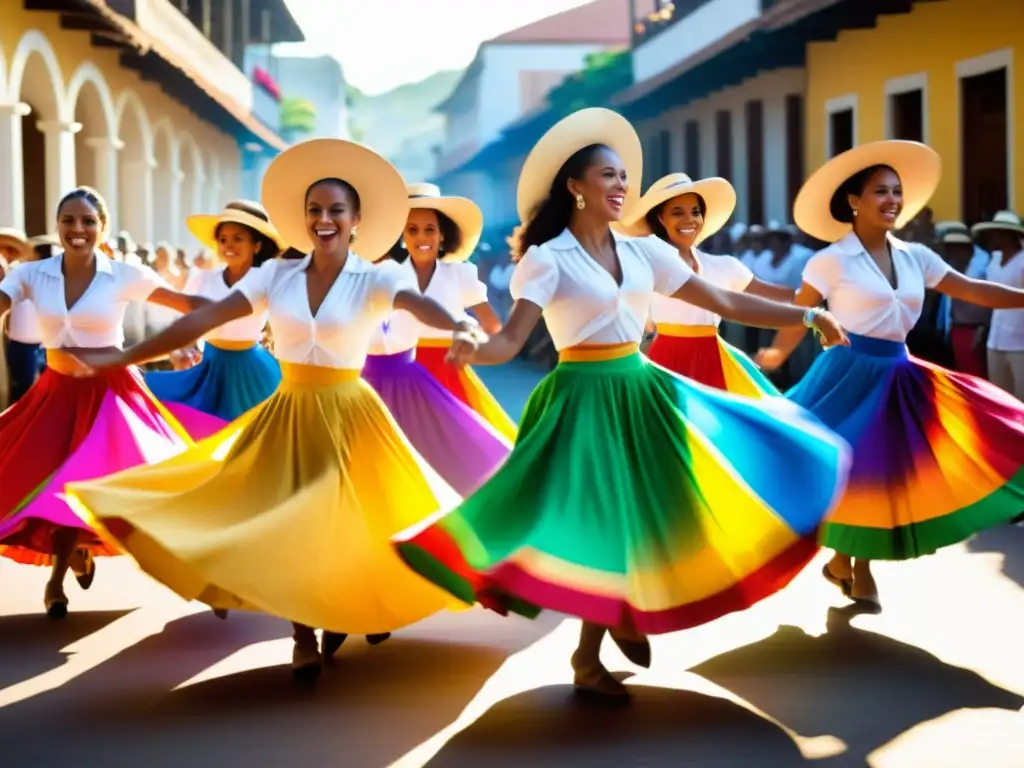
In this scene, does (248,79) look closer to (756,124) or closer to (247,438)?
(756,124)

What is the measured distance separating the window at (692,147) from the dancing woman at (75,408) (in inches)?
994

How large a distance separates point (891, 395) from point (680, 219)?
2411 mm

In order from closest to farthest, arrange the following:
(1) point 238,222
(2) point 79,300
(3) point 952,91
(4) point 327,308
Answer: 1. (4) point 327,308
2. (2) point 79,300
3. (1) point 238,222
4. (3) point 952,91

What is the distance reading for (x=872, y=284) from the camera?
807 cm

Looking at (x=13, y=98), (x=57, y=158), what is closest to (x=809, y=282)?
(x=13, y=98)

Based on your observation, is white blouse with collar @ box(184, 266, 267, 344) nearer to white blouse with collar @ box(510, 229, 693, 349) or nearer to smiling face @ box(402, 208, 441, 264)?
smiling face @ box(402, 208, 441, 264)

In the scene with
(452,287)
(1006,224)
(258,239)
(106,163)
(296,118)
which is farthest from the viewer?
(296,118)

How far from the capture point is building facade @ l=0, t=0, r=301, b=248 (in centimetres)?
1967

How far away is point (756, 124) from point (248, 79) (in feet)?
68.7

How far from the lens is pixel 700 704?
6.46 metres

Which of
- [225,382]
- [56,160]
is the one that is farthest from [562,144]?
[56,160]

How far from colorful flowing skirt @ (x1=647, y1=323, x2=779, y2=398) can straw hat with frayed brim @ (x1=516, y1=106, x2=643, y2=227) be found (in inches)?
120

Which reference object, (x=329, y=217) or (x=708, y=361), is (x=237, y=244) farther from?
(x=329, y=217)

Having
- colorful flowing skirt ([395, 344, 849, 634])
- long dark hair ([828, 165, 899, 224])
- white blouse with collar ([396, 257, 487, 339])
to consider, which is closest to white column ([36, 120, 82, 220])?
white blouse with collar ([396, 257, 487, 339])
